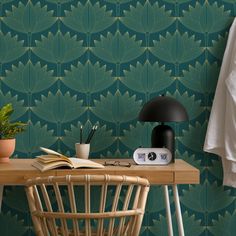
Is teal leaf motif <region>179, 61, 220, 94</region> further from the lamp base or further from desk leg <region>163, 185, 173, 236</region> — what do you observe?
desk leg <region>163, 185, 173, 236</region>

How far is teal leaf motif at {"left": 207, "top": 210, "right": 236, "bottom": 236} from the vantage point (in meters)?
3.22

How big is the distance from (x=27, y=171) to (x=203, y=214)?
3.92 ft

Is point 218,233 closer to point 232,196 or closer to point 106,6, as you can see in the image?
point 232,196

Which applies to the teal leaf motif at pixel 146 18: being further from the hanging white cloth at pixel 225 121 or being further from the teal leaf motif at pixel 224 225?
the teal leaf motif at pixel 224 225

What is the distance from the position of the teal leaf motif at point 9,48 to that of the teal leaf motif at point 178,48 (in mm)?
799

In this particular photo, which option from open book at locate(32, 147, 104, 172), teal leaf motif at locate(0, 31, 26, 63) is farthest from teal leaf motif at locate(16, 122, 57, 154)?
open book at locate(32, 147, 104, 172)

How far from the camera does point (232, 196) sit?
3221 mm

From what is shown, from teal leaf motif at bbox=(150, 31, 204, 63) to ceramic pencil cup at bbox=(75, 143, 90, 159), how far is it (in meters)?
0.72

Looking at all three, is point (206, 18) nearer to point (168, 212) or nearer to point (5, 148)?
point (168, 212)

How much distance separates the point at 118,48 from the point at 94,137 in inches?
Answer: 22.0

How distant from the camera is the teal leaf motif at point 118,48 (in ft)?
10.5

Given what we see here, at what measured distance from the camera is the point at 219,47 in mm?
3195

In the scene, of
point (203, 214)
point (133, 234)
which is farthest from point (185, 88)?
point (133, 234)

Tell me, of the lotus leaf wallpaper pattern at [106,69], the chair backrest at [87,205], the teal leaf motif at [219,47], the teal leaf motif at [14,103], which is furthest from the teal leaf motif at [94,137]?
the chair backrest at [87,205]
